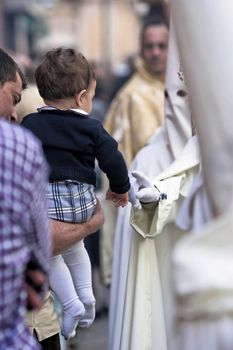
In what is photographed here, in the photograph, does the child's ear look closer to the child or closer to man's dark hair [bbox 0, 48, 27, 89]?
the child

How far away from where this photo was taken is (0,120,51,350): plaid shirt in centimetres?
255

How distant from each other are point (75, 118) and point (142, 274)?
34.9 inches

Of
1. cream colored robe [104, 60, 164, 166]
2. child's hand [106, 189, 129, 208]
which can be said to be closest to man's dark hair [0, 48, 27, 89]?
child's hand [106, 189, 129, 208]

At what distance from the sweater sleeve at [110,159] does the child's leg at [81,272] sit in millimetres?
372

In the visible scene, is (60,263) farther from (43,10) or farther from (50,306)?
(43,10)

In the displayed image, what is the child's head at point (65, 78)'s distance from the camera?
3.66 metres

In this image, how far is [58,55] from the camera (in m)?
3.72

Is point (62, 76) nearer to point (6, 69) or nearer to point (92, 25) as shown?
point (6, 69)

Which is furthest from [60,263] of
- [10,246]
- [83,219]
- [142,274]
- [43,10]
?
[43,10]

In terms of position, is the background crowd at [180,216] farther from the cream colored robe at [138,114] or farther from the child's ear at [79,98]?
the cream colored robe at [138,114]

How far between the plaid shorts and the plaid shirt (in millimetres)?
952

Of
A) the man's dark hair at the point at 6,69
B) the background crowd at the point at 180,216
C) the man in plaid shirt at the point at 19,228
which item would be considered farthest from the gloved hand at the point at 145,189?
the man in plaid shirt at the point at 19,228

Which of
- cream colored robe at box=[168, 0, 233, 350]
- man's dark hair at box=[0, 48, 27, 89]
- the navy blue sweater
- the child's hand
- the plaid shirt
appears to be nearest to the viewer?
cream colored robe at box=[168, 0, 233, 350]

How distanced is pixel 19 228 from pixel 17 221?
24 millimetres
